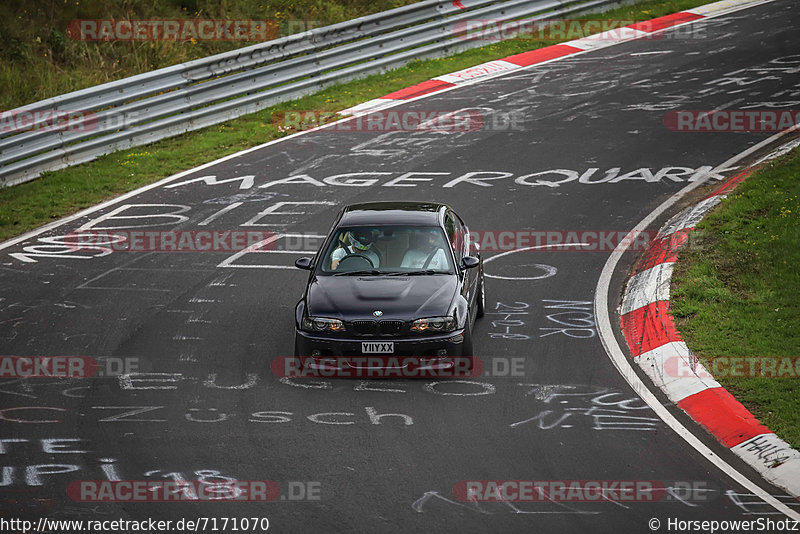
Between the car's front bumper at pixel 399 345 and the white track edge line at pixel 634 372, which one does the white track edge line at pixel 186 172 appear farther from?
the white track edge line at pixel 634 372

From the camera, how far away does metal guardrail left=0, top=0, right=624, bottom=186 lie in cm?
1642

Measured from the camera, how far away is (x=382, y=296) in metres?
9.55

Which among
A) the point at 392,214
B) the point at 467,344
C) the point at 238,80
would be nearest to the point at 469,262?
the point at 467,344

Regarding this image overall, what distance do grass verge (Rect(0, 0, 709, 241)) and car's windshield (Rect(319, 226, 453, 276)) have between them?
20.9 ft

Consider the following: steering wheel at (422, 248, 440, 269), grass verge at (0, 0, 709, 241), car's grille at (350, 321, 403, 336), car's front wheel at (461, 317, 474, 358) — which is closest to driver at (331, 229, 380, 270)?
steering wheel at (422, 248, 440, 269)

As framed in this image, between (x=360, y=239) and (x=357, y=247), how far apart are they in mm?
104

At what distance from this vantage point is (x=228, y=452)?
25.2 feet

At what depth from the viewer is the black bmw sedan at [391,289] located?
365 inches

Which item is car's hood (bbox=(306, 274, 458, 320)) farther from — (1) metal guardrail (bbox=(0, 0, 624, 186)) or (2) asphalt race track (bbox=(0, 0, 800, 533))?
(1) metal guardrail (bbox=(0, 0, 624, 186))

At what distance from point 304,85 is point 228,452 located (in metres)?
14.1

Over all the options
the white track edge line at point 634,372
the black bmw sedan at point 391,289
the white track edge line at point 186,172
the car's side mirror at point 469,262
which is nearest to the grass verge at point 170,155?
the white track edge line at point 186,172

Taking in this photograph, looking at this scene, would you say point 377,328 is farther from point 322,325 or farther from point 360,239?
point 360,239

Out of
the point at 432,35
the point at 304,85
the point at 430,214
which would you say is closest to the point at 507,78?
the point at 432,35

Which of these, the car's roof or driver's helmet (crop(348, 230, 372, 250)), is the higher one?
the car's roof
